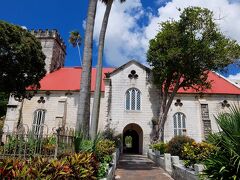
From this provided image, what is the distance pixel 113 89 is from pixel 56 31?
16.6m

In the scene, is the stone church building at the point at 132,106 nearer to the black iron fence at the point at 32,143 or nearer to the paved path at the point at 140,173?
the paved path at the point at 140,173

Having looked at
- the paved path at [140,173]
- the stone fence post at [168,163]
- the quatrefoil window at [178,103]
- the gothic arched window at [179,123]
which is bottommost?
the paved path at [140,173]

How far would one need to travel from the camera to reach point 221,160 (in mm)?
5816

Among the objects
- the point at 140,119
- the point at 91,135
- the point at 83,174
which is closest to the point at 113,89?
the point at 140,119

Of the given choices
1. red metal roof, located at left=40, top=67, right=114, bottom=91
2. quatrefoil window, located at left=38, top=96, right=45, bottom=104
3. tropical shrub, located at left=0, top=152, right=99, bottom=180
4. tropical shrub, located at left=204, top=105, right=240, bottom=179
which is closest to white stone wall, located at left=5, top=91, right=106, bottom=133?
quatrefoil window, located at left=38, top=96, right=45, bottom=104

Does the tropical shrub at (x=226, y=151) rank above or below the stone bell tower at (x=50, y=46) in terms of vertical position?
below

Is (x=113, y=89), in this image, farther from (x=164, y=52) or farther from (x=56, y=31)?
(x=56, y=31)

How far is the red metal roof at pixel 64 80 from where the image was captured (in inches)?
1238

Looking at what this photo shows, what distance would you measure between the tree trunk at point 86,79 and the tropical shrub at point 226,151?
6.68 metres

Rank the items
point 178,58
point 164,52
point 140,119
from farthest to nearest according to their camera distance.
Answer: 1. point 140,119
2. point 164,52
3. point 178,58

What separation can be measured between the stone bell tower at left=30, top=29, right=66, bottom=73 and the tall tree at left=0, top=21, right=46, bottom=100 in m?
11.1

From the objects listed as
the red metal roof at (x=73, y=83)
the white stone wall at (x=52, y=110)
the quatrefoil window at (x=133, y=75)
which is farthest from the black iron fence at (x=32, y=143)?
the red metal roof at (x=73, y=83)

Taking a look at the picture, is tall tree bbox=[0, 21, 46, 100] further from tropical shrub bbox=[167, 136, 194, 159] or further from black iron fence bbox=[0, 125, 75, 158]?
black iron fence bbox=[0, 125, 75, 158]

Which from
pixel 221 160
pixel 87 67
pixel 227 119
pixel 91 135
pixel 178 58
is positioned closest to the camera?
pixel 221 160
